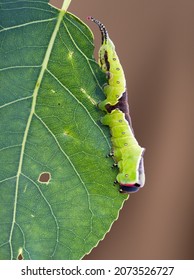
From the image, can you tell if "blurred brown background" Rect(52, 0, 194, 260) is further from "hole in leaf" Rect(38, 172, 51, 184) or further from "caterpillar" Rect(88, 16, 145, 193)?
"hole in leaf" Rect(38, 172, 51, 184)

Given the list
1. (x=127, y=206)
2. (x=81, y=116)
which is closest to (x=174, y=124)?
(x=127, y=206)

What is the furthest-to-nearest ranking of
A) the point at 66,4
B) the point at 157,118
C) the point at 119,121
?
the point at 157,118 < the point at 119,121 < the point at 66,4

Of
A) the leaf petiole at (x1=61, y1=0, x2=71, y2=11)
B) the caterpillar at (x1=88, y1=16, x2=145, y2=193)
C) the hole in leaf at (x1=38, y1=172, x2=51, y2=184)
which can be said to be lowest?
the hole in leaf at (x1=38, y1=172, x2=51, y2=184)

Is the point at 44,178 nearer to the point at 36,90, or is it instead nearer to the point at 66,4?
the point at 36,90

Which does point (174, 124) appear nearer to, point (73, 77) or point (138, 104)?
point (138, 104)

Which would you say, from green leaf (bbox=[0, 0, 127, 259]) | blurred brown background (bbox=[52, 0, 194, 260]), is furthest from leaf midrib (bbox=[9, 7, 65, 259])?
blurred brown background (bbox=[52, 0, 194, 260])

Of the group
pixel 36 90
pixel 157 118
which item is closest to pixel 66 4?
pixel 36 90
